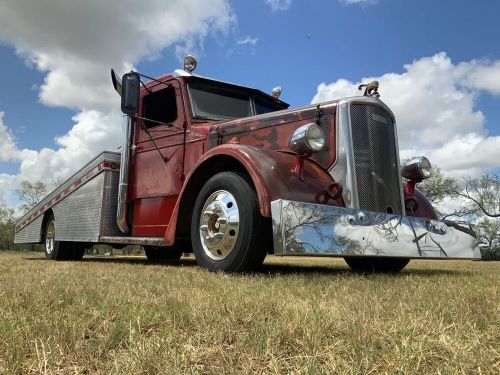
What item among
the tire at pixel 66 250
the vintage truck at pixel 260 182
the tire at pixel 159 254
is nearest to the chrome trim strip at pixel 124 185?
the vintage truck at pixel 260 182

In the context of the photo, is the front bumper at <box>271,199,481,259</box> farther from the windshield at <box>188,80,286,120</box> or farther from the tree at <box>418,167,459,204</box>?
the tree at <box>418,167,459,204</box>

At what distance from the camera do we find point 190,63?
597 cm

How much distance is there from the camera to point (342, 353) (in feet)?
4.95

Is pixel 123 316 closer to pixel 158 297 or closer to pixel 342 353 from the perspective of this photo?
pixel 158 297

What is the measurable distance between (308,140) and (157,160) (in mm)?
2467

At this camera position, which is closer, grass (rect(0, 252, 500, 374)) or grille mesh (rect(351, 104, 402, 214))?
grass (rect(0, 252, 500, 374))

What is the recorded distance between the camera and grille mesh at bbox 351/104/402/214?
4293 millimetres

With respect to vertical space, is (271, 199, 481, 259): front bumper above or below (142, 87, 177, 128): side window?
below

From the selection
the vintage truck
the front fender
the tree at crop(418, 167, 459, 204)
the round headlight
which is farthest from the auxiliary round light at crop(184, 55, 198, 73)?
the tree at crop(418, 167, 459, 204)

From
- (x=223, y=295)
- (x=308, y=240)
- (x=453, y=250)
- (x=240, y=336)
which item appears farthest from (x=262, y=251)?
(x=240, y=336)

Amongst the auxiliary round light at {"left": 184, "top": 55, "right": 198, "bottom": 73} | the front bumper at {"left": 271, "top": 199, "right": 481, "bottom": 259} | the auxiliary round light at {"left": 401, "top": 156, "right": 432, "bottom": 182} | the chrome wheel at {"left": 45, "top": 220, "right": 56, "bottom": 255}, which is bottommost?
the front bumper at {"left": 271, "top": 199, "right": 481, "bottom": 259}

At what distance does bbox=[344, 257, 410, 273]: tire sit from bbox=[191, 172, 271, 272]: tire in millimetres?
1986

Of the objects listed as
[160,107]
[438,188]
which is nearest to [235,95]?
[160,107]

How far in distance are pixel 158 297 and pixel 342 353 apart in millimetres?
1280
